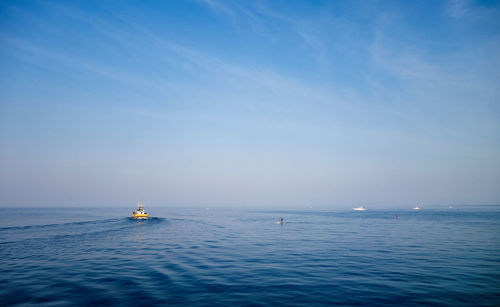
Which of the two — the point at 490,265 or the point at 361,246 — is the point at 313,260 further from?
the point at 490,265

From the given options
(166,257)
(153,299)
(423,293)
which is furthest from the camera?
(166,257)

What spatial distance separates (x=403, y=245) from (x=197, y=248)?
3207 centimetres

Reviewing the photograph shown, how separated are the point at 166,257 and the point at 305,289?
1985 cm

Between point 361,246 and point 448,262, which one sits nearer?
point 448,262

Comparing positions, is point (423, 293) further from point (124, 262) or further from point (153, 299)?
point (124, 262)

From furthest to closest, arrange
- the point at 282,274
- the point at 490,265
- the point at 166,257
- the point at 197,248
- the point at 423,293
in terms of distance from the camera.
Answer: the point at 197,248, the point at 166,257, the point at 490,265, the point at 282,274, the point at 423,293

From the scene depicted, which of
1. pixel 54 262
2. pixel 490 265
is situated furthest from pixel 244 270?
pixel 490 265

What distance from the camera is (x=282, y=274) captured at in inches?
1011

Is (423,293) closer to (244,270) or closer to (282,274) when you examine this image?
(282,274)

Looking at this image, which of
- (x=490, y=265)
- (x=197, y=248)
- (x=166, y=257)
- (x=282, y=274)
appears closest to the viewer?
(x=282, y=274)

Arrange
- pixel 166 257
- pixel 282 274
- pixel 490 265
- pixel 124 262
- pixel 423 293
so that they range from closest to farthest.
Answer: pixel 423 293
pixel 282 274
pixel 490 265
pixel 124 262
pixel 166 257

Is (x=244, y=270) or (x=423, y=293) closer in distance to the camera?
(x=423, y=293)

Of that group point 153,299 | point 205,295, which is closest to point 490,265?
point 205,295

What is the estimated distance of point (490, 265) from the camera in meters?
29.1
